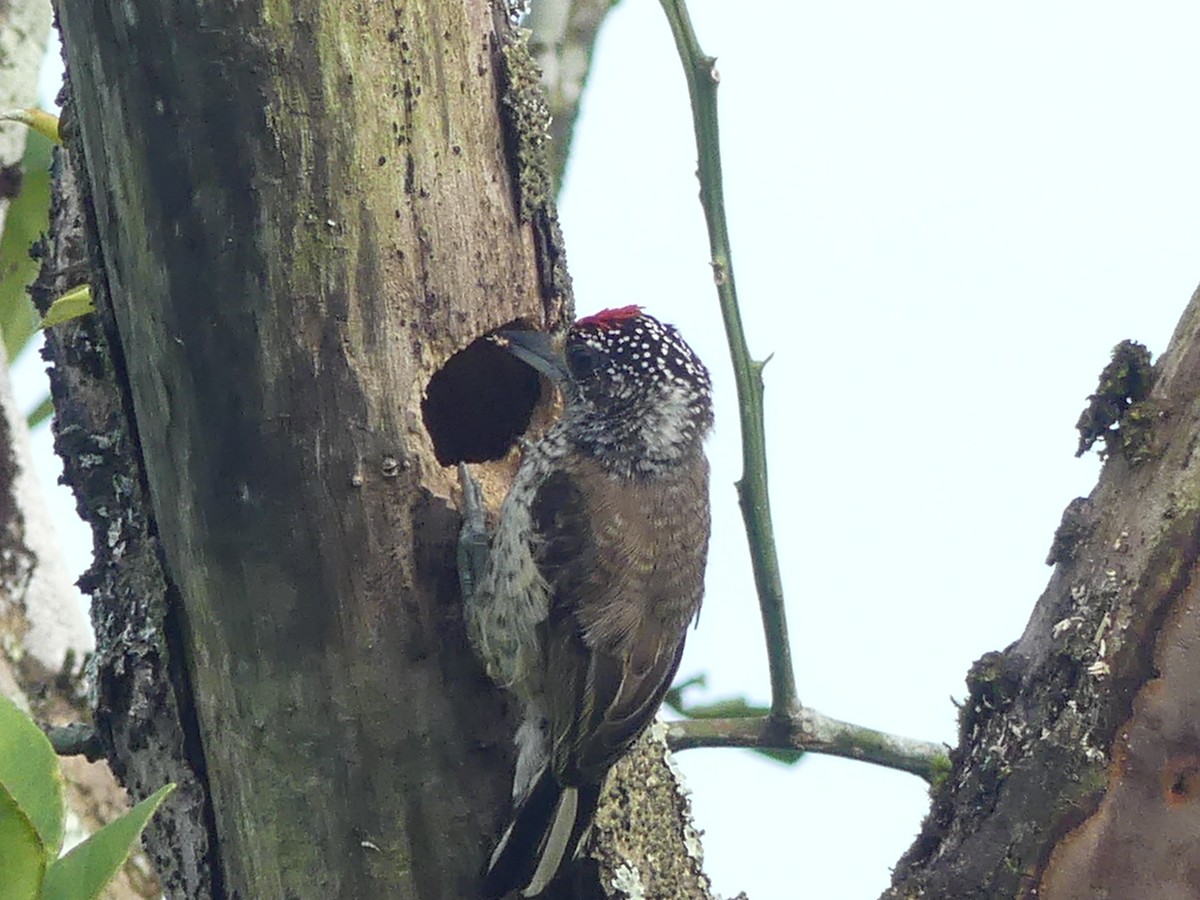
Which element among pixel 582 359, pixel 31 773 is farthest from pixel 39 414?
pixel 31 773

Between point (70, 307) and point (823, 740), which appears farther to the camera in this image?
point (823, 740)

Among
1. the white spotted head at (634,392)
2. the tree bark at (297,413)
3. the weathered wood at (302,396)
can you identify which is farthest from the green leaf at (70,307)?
the white spotted head at (634,392)

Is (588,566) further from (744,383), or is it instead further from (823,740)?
(823,740)

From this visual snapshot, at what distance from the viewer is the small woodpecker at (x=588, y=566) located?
3.10 meters

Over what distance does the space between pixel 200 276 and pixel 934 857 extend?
179cm

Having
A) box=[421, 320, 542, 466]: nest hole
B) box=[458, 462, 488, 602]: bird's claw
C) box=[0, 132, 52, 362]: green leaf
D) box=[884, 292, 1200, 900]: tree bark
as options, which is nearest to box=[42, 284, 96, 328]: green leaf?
box=[421, 320, 542, 466]: nest hole

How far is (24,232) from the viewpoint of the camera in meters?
4.71

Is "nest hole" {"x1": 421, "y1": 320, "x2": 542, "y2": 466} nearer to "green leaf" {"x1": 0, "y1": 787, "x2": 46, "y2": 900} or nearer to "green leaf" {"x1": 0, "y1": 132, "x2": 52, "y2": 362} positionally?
"green leaf" {"x1": 0, "y1": 787, "x2": 46, "y2": 900}

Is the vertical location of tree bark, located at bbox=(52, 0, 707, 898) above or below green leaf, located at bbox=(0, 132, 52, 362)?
below

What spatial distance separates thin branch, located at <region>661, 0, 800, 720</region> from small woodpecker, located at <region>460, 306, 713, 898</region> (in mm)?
235

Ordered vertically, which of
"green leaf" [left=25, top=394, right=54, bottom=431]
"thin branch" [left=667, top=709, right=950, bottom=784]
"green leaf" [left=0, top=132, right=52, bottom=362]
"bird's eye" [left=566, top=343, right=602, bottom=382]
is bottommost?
"thin branch" [left=667, top=709, right=950, bottom=784]

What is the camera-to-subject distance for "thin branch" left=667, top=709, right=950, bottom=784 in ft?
11.7

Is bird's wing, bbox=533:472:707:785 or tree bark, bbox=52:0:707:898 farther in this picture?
bird's wing, bbox=533:472:707:785

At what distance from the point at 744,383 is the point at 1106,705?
112cm
